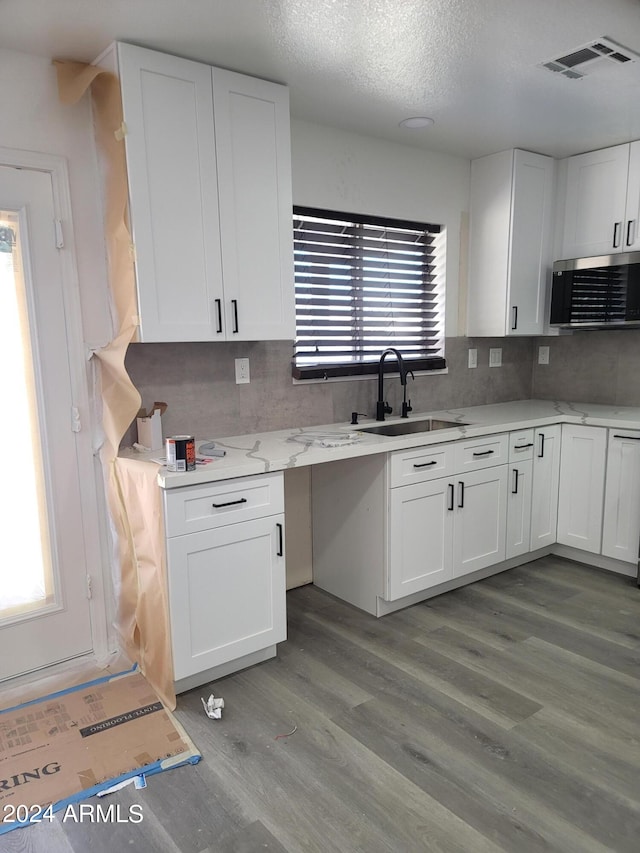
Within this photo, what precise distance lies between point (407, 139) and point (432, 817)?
3188 millimetres

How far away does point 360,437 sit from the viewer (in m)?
2.91

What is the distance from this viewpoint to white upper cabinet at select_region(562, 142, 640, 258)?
3473mm

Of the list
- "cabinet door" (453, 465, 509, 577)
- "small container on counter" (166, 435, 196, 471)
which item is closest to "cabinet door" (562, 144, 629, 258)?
"cabinet door" (453, 465, 509, 577)

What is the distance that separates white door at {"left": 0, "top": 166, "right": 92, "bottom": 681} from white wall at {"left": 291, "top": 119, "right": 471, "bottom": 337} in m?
1.29

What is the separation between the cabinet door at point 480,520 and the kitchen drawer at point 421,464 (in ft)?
0.50

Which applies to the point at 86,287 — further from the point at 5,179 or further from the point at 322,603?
the point at 322,603

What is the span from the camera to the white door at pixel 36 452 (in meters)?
2.33

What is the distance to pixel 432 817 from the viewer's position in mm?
1753

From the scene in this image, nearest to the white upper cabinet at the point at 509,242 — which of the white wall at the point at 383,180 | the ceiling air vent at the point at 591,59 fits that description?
the white wall at the point at 383,180

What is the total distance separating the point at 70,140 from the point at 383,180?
5.59 feet

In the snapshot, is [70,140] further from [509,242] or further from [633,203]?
[633,203]

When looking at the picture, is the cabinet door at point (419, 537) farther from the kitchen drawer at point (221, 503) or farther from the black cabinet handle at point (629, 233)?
the black cabinet handle at point (629, 233)

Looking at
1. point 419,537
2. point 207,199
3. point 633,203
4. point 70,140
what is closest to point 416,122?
point 207,199

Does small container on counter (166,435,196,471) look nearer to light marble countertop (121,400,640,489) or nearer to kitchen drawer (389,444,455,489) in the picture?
light marble countertop (121,400,640,489)
